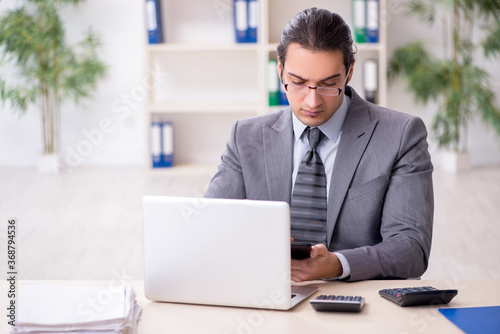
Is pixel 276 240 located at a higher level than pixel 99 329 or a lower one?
higher

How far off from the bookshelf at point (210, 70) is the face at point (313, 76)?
3330mm

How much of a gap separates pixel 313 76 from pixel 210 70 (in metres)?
3.78

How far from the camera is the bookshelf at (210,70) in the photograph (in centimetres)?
520

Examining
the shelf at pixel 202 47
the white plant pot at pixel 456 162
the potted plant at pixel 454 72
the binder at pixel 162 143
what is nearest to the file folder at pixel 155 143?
the binder at pixel 162 143

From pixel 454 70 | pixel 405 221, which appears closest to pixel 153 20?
pixel 454 70

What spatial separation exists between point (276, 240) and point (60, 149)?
4499mm

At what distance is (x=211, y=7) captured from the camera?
5.37m

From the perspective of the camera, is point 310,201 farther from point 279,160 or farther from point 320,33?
point 320,33

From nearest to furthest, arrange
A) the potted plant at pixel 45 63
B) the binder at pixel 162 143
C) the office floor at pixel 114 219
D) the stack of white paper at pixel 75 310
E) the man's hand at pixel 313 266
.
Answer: the stack of white paper at pixel 75 310
the man's hand at pixel 313 266
the office floor at pixel 114 219
the potted plant at pixel 45 63
the binder at pixel 162 143

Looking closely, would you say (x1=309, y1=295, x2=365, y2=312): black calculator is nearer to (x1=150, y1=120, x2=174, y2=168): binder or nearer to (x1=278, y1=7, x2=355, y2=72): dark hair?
(x1=278, y1=7, x2=355, y2=72): dark hair

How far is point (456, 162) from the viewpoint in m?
5.39

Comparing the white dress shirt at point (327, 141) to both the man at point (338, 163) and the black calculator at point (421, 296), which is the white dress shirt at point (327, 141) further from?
the black calculator at point (421, 296)

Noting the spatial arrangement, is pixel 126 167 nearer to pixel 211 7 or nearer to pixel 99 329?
pixel 211 7

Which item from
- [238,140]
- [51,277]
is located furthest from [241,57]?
[238,140]
